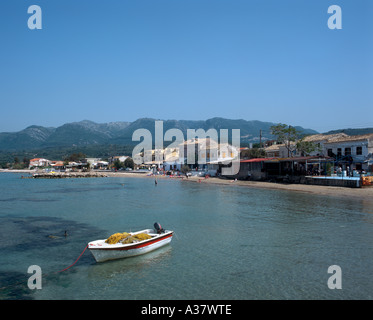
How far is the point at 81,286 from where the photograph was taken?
11656 mm

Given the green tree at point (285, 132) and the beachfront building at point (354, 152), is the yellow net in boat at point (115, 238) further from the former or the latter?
the green tree at point (285, 132)

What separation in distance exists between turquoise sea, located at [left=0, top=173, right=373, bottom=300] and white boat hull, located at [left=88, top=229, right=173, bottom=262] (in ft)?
0.95

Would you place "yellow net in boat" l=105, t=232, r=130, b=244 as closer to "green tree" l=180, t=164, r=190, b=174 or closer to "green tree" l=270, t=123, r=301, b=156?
"green tree" l=270, t=123, r=301, b=156

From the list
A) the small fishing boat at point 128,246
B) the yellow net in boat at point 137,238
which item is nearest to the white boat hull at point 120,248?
the small fishing boat at point 128,246

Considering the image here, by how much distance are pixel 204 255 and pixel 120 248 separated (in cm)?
384

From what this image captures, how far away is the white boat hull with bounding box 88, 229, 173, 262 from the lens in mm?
13836

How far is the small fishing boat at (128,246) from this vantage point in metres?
13.9

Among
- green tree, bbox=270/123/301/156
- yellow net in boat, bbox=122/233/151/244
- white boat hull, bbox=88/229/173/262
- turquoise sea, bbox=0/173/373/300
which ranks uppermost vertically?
green tree, bbox=270/123/301/156

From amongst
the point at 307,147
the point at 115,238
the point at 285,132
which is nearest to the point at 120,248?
the point at 115,238

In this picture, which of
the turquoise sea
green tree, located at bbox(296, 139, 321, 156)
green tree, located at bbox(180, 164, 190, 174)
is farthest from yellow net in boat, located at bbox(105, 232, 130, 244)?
green tree, located at bbox(180, 164, 190, 174)

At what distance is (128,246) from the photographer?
14.3 meters
